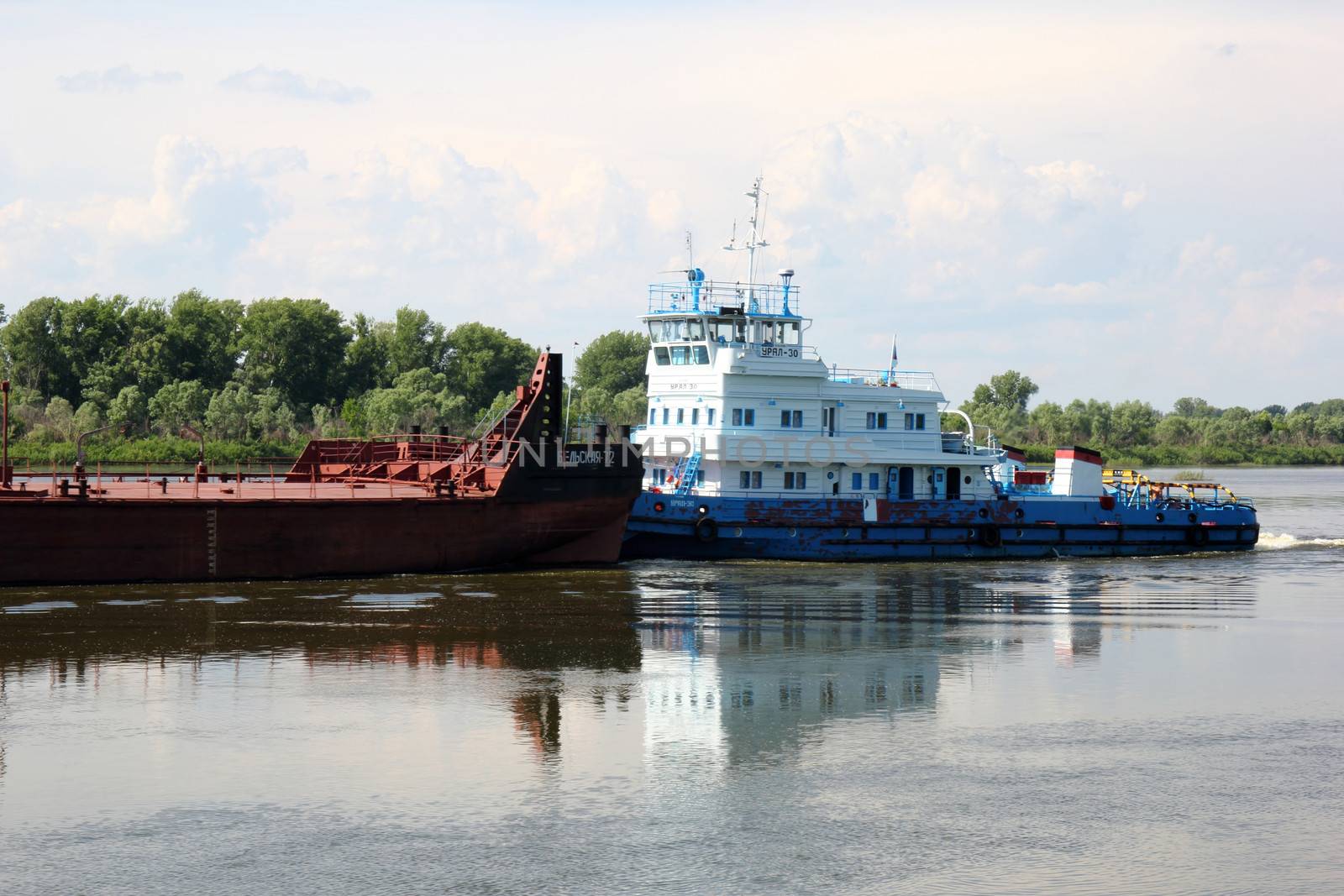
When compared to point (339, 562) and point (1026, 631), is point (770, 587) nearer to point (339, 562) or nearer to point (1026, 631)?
point (1026, 631)

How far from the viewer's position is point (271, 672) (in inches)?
813

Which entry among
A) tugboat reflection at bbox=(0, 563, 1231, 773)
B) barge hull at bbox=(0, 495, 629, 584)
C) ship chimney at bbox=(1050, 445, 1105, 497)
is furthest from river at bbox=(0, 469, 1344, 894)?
ship chimney at bbox=(1050, 445, 1105, 497)

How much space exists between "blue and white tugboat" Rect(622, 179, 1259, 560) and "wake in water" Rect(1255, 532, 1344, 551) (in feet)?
21.9

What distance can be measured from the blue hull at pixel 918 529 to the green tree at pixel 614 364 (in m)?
64.8

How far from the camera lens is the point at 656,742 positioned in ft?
56.1

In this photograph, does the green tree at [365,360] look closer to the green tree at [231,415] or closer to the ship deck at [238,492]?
the green tree at [231,415]

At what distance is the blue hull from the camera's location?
33500mm

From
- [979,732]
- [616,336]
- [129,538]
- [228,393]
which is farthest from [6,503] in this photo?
[616,336]

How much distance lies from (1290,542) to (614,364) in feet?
209

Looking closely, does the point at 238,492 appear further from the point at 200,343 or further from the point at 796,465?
the point at 200,343

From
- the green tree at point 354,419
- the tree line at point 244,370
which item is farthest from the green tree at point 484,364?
the green tree at point 354,419

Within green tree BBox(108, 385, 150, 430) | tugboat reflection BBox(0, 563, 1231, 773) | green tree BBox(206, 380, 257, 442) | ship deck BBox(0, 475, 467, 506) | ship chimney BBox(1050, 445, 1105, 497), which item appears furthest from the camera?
green tree BBox(108, 385, 150, 430)

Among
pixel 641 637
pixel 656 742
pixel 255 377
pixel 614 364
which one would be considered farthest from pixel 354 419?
pixel 656 742

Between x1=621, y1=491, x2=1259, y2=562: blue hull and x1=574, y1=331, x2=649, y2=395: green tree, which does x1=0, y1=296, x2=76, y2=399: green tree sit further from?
x1=621, y1=491, x2=1259, y2=562: blue hull
